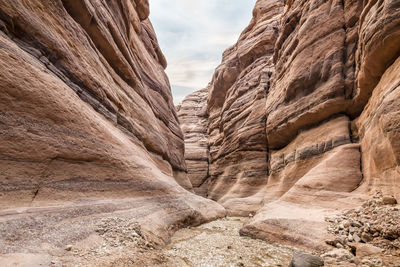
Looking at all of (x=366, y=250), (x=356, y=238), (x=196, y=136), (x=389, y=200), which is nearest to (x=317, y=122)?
(x=389, y=200)

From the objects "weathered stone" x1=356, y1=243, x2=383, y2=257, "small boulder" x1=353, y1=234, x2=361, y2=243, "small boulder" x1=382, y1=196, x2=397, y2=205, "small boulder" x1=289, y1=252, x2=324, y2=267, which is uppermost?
"small boulder" x1=382, y1=196, x2=397, y2=205

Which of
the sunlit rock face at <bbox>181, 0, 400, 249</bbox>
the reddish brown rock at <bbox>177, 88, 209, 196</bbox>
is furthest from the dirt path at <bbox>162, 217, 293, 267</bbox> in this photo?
the reddish brown rock at <bbox>177, 88, 209, 196</bbox>

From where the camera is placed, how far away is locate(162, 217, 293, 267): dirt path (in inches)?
217

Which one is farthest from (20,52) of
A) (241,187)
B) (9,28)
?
(241,187)

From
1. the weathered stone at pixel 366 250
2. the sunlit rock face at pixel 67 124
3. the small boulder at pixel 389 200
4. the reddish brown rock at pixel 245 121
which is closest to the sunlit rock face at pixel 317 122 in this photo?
the reddish brown rock at pixel 245 121

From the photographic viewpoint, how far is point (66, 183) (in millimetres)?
5621

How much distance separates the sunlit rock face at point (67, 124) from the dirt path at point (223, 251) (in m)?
0.79

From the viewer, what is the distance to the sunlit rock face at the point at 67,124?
4.84 m

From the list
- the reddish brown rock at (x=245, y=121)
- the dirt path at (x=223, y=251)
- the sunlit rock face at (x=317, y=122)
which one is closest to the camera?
the dirt path at (x=223, y=251)

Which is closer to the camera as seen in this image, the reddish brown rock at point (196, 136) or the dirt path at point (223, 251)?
the dirt path at point (223, 251)

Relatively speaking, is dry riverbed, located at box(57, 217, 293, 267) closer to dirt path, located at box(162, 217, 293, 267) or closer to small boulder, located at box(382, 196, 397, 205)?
dirt path, located at box(162, 217, 293, 267)

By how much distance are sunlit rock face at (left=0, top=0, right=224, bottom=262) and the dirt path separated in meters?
0.79

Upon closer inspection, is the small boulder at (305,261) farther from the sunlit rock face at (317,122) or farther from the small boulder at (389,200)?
the small boulder at (389,200)

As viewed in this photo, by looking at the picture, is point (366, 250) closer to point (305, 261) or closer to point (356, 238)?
point (356, 238)
